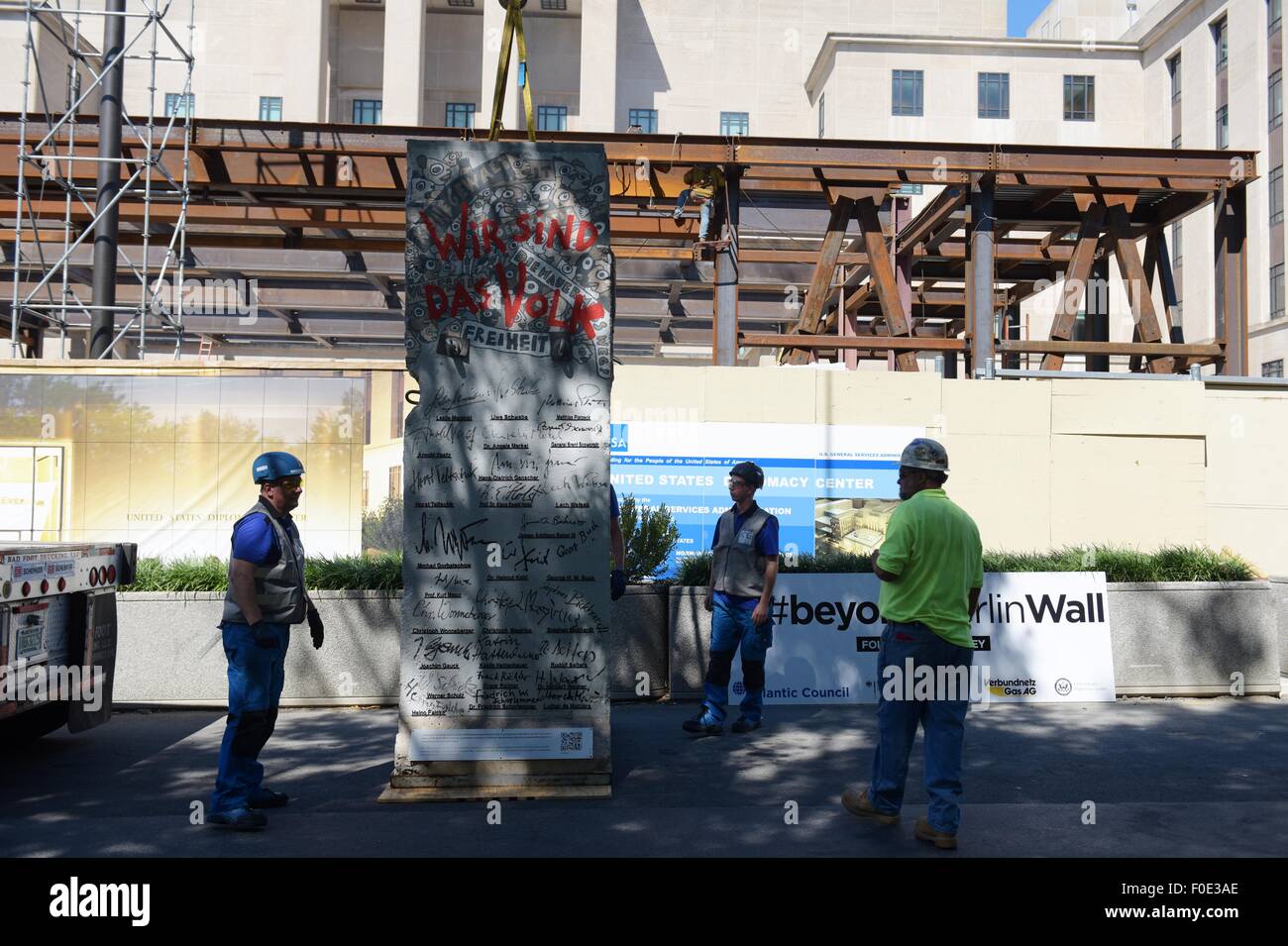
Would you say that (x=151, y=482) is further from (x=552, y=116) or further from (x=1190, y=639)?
(x=552, y=116)

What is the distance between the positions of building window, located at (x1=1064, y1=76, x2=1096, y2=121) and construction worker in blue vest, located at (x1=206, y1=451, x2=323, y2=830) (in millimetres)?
48812

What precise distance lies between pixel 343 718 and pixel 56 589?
2493mm

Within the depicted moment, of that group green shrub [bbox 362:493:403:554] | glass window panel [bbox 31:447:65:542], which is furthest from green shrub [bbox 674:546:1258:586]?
glass window panel [bbox 31:447:65:542]

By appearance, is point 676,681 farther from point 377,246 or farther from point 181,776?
point 377,246

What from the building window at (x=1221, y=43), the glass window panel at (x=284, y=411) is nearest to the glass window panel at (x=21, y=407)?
the glass window panel at (x=284, y=411)

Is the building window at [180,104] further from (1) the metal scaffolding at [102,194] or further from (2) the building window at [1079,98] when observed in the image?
(2) the building window at [1079,98]

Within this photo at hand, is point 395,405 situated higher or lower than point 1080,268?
lower

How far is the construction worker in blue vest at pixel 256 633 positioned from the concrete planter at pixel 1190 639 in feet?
23.3

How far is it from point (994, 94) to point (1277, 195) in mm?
11736

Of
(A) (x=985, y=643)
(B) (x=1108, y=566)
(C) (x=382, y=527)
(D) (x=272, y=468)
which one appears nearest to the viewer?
(D) (x=272, y=468)

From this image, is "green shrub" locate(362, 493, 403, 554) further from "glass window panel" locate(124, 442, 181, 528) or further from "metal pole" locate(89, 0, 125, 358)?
"metal pole" locate(89, 0, 125, 358)

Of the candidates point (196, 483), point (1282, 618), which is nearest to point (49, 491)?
point (196, 483)

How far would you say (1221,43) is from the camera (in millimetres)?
45281
